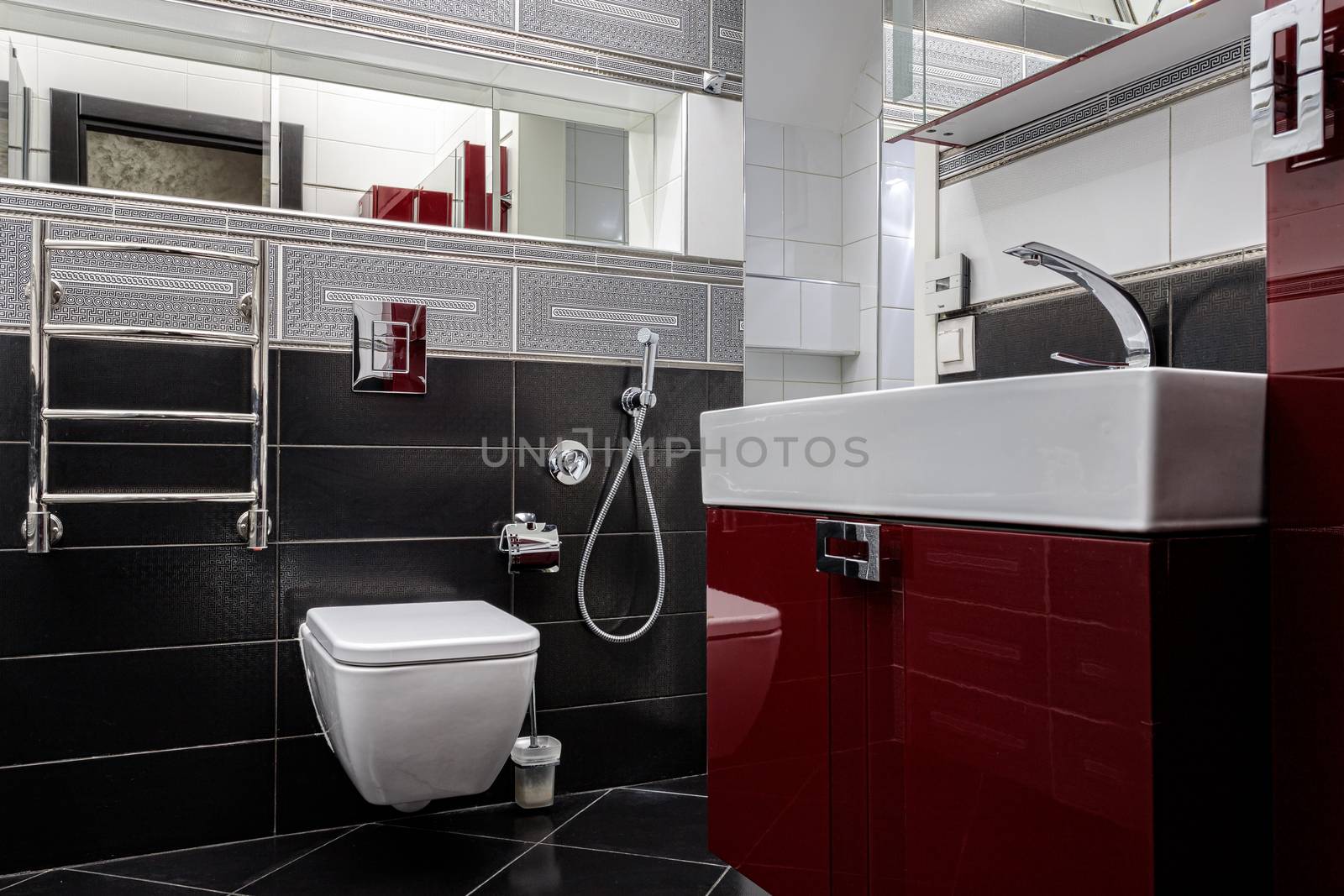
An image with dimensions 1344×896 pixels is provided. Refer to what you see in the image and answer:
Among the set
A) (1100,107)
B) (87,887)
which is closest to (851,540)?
(1100,107)

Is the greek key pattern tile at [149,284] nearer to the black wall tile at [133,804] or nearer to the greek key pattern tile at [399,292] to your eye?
the greek key pattern tile at [399,292]

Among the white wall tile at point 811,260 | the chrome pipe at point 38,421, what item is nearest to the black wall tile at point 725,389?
the white wall tile at point 811,260

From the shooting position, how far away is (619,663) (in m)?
2.41

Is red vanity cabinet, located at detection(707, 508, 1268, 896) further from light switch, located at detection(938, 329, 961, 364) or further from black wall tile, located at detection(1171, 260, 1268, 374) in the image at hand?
light switch, located at detection(938, 329, 961, 364)

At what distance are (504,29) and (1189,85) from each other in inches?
62.9

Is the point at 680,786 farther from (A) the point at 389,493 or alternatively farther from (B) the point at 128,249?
(B) the point at 128,249

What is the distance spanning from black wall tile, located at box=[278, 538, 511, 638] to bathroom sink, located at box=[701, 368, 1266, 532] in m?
1.24

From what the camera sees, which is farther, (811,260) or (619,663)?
(619,663)

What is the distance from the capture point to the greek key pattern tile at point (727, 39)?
2.55 m

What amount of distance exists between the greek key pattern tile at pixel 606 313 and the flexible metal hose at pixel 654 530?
0.20 metres

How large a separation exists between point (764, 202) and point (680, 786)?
148 cm

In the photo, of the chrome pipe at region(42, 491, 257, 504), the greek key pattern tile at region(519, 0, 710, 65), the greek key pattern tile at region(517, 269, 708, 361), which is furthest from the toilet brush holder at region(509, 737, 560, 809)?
the greek key pattern tile at region(519, 0, 710, 65)

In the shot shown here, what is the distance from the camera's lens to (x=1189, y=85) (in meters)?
1.31

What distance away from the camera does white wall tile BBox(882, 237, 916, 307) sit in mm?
1811
